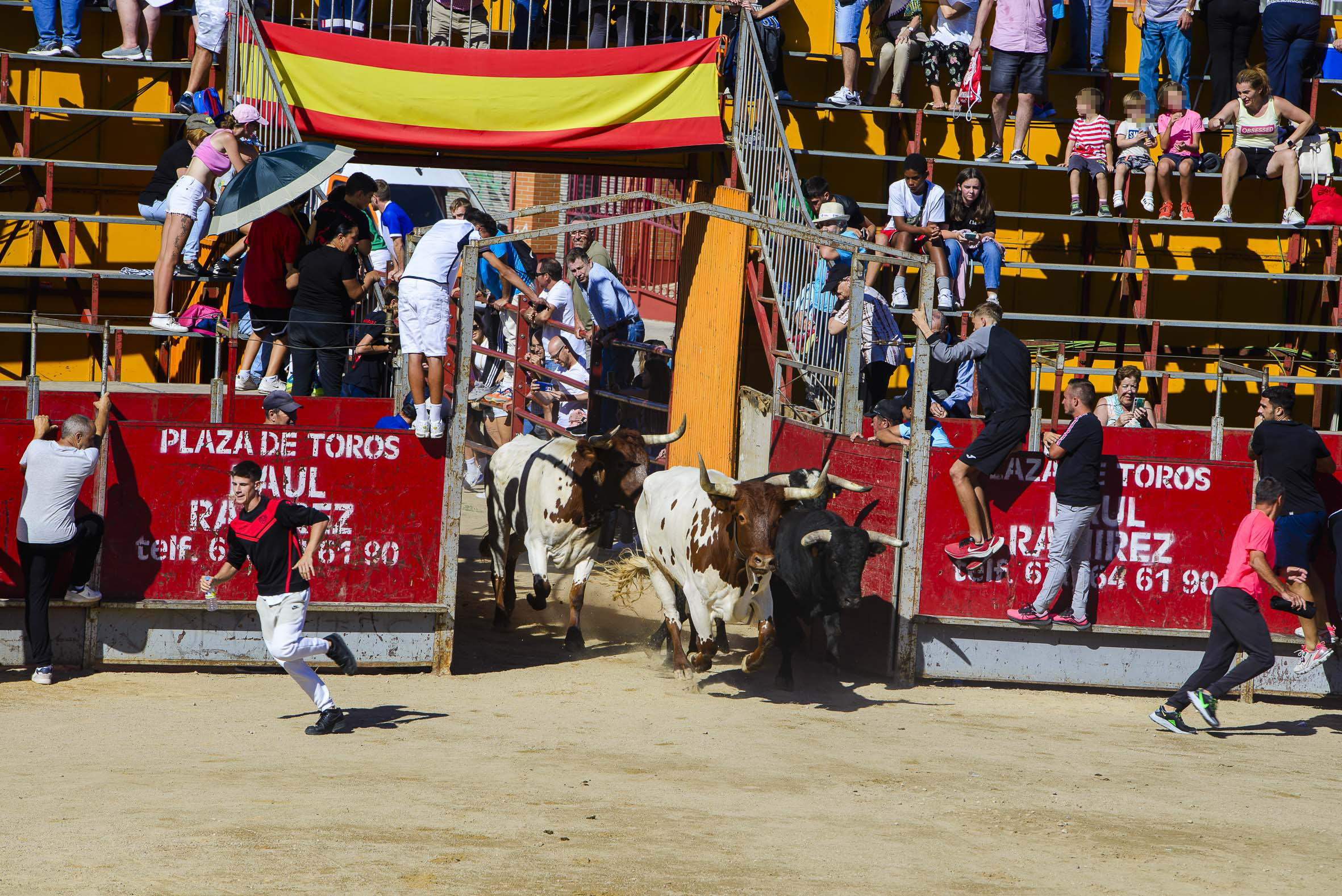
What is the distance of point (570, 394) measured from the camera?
52.2ft

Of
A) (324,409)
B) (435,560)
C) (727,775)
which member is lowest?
(727,775)

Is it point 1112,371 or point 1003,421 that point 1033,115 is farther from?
point 1003,421

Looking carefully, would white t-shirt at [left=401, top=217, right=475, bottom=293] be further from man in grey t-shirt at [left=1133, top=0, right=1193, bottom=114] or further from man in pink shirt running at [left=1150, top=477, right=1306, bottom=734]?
man in grey t-shirt at [left=1133, top=0, right=1193, bottom=114]

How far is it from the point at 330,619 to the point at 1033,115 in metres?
11.8

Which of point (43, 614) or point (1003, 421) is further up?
point (1003, 421)

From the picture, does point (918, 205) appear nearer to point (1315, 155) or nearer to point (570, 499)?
point (1315, 155)

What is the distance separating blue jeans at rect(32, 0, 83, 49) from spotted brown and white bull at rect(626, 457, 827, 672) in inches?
384

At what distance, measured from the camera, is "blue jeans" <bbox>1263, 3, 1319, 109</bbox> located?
18.6 metres

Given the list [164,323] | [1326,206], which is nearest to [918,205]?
[1326,206]

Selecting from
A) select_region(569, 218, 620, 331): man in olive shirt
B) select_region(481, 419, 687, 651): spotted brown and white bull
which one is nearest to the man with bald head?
select_region(569, 218, 620, 331): man in olive shirt

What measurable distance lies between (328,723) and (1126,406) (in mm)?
8649

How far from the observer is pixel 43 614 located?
10672 millimetres

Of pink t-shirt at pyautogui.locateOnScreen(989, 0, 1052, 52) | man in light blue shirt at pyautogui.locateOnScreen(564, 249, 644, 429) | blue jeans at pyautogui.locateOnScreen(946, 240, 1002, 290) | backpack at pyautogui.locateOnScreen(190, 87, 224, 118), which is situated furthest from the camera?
pink t-shirt at pyautogui.locateOnScreen(989, 0, 1052, 52)

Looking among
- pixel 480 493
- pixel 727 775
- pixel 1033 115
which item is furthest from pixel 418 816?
pixel 1033 115
